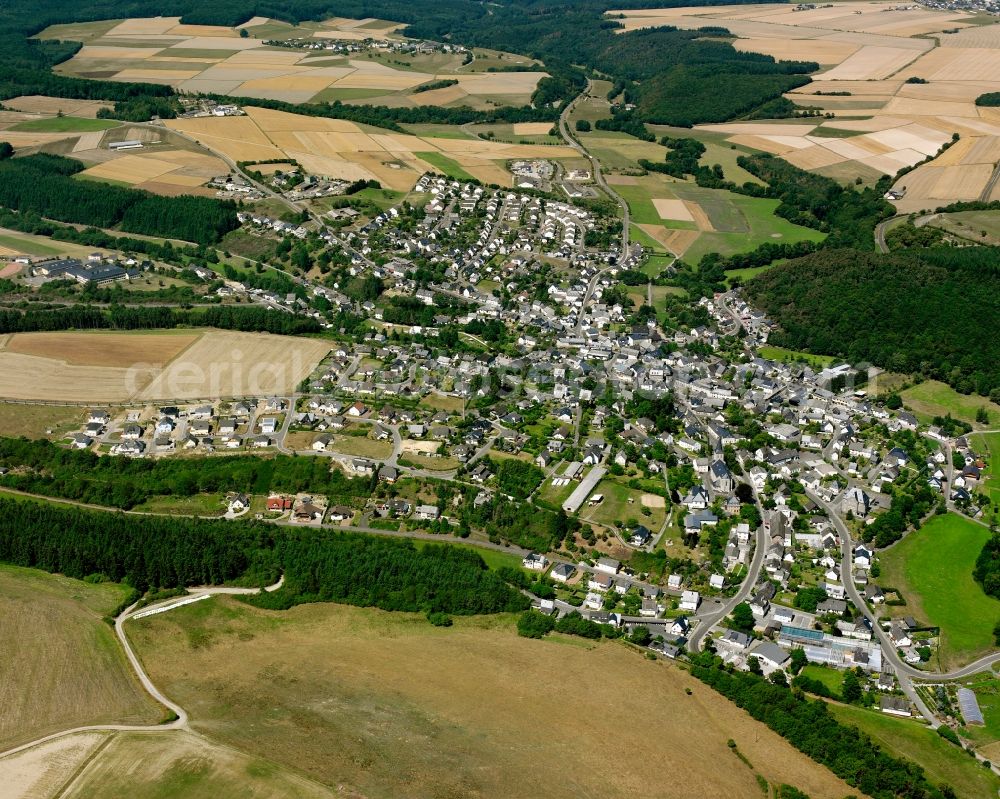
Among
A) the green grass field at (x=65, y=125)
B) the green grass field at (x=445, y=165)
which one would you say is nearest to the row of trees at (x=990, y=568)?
the green grass field at (x=445, y=165)

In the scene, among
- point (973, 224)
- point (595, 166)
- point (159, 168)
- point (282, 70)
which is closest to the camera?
point (973, 224)

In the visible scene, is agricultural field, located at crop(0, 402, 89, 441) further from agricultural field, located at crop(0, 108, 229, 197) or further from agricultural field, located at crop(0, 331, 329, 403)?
agricultural field, located at crop(0, 108, 229, 197)

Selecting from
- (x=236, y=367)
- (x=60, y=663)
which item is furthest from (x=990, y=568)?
(x=236, y=367)

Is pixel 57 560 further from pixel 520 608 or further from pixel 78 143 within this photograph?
pixel 78 143

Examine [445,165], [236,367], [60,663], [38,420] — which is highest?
[445,165]

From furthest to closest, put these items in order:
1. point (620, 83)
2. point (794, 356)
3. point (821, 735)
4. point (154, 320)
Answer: point (620, 83), point (154, 320), point (794, 356), point (821, 735)

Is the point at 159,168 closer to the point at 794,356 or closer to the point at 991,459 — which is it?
the point at 794,356

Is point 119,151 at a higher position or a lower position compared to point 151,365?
higher

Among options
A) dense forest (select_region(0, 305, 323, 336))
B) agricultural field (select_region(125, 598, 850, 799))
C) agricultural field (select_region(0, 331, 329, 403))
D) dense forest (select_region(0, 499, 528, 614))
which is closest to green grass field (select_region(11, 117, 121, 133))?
dense forest (select_region(0, 305, 323, 336))
